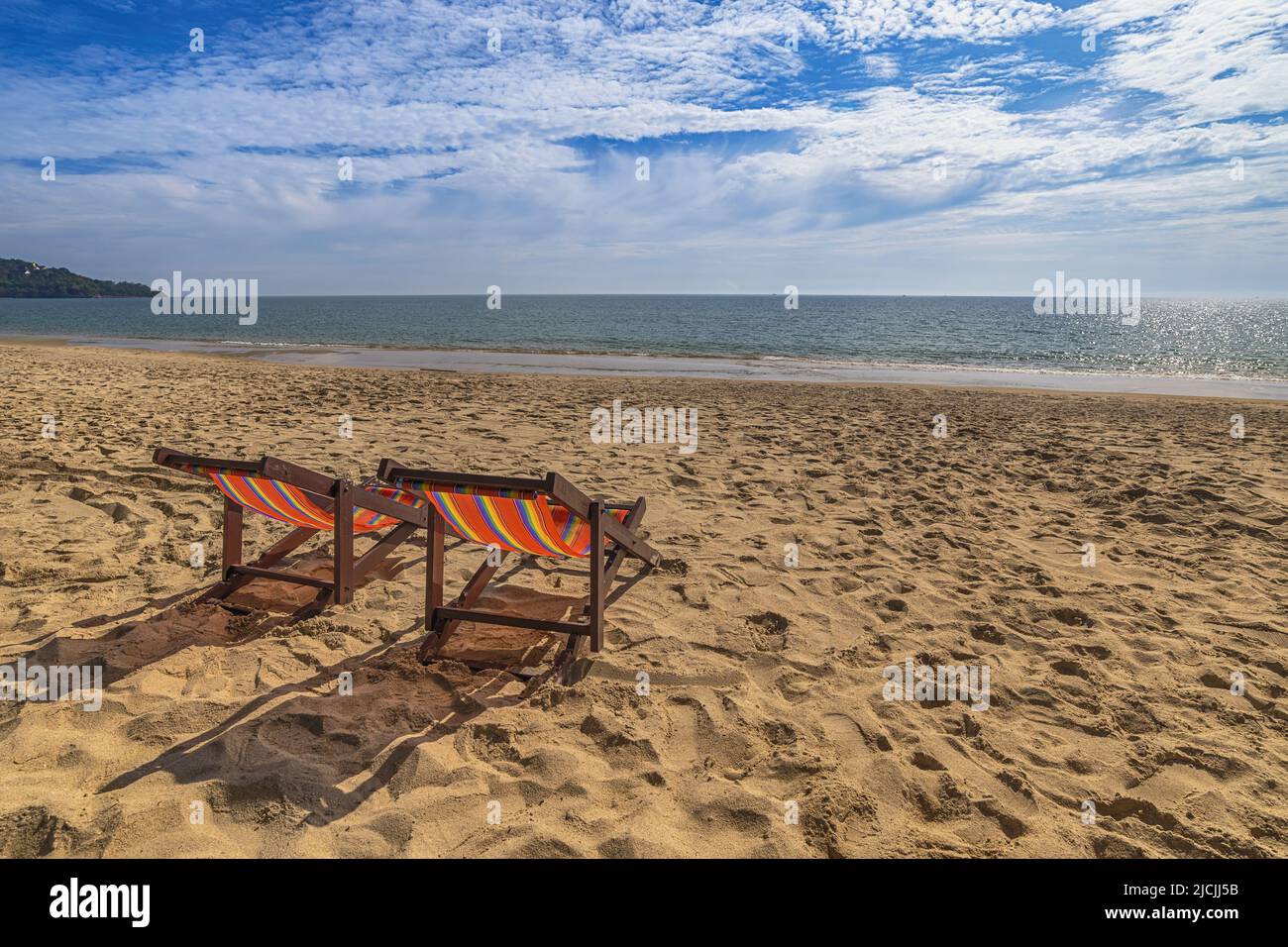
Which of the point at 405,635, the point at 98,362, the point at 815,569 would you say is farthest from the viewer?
the point at 98,362

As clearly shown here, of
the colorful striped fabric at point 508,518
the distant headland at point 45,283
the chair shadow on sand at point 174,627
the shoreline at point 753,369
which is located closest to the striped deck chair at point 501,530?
the colorful striped fabric at point 508,518

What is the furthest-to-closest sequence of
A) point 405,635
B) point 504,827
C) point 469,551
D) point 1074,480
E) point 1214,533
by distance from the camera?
point 1074,480
point 1214,533
point 469,551
point 405,635
point 504,827

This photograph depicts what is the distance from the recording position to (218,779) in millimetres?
2738

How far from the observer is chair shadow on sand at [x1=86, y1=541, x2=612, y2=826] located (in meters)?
2.74

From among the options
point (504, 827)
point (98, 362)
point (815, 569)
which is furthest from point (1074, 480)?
point (98, 362)

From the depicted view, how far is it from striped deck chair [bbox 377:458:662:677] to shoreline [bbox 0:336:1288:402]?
1450 cm

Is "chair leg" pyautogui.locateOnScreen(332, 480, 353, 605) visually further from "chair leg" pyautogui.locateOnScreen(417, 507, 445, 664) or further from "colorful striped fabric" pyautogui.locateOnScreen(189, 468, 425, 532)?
"chair leg" pyautogui.locateOnScreen(417, 507, 445, 664)

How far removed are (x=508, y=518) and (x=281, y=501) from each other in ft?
4.47

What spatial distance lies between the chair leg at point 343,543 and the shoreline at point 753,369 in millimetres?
14666

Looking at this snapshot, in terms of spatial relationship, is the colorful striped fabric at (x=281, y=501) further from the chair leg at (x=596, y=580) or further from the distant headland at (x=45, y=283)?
the distant headland at (x=45, y=283)

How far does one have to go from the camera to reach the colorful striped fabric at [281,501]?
3.93 metres

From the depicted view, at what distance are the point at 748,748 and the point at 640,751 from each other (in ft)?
1.48
